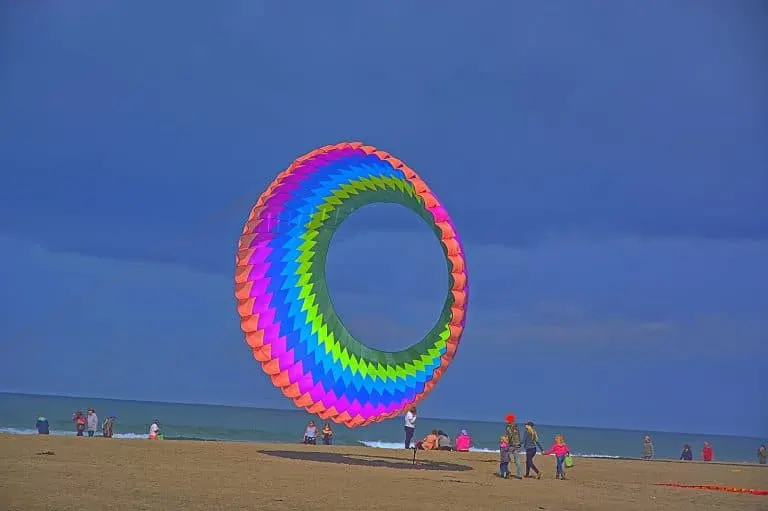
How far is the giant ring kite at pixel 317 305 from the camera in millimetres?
17000

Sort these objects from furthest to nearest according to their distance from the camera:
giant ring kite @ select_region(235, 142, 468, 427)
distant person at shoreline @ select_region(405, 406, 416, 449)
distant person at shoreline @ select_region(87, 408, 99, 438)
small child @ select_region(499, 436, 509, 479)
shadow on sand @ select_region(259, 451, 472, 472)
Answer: distant person at shoreline @ select_region(87, 408, 99, 438), distant person at shoreline @ select_region(405, 406, 416, 449), shadow on sand @ select_region(259, 451, 472, 472), small child @ select_region(499, 436, 509, 479), giant ring kite @ select_region(235, 142, 468, 427)

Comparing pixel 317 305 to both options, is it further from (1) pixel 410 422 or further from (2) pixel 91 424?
(2) pixel 91 424

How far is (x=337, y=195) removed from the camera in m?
18.0

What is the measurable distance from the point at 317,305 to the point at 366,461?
3228 mm

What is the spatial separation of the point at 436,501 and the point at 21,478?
5.20 m

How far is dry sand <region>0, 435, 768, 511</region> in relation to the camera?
11430mm

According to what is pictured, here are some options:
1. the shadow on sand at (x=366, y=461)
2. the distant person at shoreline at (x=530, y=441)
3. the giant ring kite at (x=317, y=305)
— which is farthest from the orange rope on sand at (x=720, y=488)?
the giant ring kite at (x=317, y=305)

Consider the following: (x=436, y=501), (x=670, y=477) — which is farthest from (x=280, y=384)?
(x=670, y=477)

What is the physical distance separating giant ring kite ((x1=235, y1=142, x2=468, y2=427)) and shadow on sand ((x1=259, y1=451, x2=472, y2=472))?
1.48 meters

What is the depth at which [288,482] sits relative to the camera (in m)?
13.9

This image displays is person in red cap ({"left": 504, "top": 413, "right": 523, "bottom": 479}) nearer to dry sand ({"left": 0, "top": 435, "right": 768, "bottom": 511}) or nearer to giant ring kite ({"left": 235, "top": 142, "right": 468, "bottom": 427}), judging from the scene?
dry sand ({"left": 0, "top": 435, "right": 768, "bottom": 511})

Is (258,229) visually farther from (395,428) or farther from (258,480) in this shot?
(395,428)

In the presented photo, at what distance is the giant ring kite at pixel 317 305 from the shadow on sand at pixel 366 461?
4.86 ft

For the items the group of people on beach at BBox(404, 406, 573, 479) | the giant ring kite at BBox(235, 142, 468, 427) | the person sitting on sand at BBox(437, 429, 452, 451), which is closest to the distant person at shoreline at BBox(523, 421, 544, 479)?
the group of people on beach at BBox(404, 406, 573, 479)
